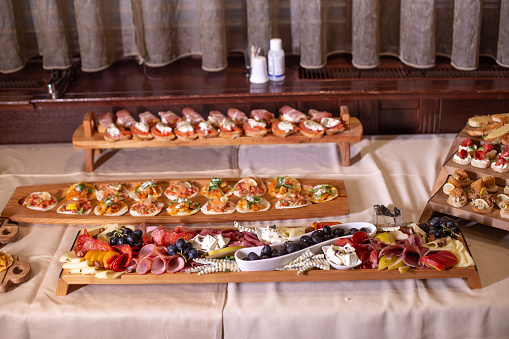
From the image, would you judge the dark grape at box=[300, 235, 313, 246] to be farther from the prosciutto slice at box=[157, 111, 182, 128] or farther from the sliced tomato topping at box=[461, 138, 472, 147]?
the prosciutto slice at box=[157, 111, 182, 128]

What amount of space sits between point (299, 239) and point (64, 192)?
0.92 meters

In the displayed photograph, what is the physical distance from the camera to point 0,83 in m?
2.59

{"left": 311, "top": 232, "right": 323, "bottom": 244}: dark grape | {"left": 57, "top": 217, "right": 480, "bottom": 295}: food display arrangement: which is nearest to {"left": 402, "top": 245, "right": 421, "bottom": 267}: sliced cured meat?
{"left": 57, "top": 217, "right": 480, "bottom": 295}: food display arrangement

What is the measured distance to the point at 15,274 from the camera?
178 cm

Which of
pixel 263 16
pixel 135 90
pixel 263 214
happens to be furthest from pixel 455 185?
pixel 135 90

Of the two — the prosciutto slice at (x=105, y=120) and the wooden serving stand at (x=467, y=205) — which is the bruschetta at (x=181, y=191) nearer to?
the prosciutto slice at (x=105, y=120)

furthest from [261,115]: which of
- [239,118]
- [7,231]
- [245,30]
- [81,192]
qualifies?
[7,231]

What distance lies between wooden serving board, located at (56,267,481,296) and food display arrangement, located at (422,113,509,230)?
0.24m

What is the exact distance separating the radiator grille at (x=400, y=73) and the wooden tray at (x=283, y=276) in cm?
108

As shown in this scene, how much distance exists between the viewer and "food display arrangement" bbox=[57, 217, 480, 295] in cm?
167

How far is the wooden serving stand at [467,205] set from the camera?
1818 millimetres

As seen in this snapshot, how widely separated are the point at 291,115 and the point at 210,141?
0.32 m

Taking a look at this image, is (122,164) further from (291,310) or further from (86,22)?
(291,310)

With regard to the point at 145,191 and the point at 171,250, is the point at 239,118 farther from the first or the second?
the point at 171,250
